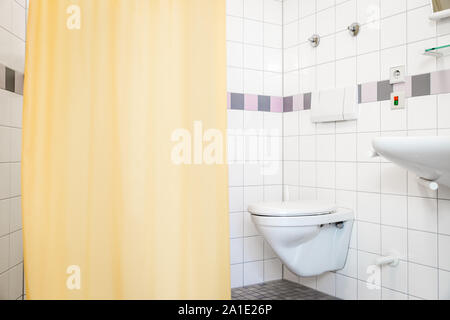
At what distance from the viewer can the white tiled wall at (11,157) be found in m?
1.49

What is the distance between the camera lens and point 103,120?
1200 mm

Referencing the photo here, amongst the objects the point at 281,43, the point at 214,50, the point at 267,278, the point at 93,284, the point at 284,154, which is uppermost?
the point at 281,43

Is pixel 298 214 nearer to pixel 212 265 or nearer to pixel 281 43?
pixel 212 265

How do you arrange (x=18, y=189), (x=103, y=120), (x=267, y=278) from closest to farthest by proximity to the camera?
(x=103, y=120) < (x=18, y=189) < (x=267, y=278)

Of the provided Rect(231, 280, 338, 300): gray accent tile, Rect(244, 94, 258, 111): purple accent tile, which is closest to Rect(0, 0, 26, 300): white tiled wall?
Rect(231, 280, 338, 300): gray accent tile

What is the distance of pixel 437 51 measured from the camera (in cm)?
182

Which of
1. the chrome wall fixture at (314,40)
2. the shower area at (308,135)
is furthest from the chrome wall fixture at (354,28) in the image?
the chrome wall fixture at (314,40)

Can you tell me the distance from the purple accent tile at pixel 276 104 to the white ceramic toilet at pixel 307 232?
754 mm

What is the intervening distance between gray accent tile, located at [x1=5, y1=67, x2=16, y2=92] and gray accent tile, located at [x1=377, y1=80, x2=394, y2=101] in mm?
1761

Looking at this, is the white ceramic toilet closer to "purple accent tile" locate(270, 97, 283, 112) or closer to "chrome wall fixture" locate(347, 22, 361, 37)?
"purple accent tile" locate(270, 97, 283, 112)

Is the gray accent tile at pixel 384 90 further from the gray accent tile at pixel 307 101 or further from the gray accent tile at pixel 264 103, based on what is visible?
the gray accent tile at pixel 264 103

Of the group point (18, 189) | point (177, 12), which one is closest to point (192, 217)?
point (177, 12)

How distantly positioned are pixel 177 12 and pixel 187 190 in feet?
1.86

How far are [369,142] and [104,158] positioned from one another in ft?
4.98
